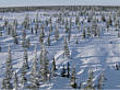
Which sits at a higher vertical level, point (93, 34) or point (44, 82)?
point (93, 34)

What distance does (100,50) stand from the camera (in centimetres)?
11550

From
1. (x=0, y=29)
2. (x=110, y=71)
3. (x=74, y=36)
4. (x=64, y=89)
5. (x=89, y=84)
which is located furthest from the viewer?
(x=0, y=29)

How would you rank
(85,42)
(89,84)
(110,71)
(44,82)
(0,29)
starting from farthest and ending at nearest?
(0,29), (85,42), (110,71), (44,82), (89,84)

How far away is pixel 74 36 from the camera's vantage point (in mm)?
140250

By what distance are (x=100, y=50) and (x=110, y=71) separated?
90.7 ft

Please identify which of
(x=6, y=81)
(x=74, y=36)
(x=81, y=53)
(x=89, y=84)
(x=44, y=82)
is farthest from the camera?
(x=74, y=36)

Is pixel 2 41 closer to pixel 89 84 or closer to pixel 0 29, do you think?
pixel 0 29

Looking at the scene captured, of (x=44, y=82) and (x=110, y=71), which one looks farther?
(x=110, y=71)

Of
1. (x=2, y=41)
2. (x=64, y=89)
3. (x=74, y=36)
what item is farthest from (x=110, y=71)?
(x=2, y=41)

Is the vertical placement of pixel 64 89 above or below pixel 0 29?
below

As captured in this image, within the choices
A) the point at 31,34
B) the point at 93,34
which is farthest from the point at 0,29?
the point at 93,34

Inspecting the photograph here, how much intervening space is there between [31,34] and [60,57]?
156 ft

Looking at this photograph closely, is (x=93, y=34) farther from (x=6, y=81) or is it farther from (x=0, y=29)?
(x=6, y=81)

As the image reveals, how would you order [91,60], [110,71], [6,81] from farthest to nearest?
[91,60]
[110,71]
[6,81]
